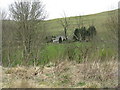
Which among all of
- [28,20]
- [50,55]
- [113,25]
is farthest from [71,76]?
[28,20]

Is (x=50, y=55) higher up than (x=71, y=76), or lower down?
higher up

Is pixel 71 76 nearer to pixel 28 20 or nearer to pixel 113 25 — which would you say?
pixel 113 25

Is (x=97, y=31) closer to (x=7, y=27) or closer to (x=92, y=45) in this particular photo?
(x=92, y=45)

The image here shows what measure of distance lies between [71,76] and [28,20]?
8449 mm

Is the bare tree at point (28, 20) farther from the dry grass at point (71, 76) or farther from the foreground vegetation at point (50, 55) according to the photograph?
the dry grass at point (71, 76)

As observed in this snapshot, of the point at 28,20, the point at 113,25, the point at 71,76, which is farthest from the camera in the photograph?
the point at 28,20

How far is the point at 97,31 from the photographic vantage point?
1446 centimetres

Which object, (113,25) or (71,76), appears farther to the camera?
(113,25)

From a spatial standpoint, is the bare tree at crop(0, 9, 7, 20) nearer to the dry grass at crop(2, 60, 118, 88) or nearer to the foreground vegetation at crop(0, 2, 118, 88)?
the foreground vegetation at crop(0, 2, 118, 88)

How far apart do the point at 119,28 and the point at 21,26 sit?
6.84m

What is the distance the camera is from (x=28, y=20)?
15133 millimetres

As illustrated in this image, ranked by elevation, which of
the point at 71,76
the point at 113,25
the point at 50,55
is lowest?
the point at 71,76

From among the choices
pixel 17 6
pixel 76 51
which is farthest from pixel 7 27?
pixel 76 51

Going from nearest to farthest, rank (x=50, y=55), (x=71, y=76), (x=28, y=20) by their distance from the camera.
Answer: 1. (x=71, y=76)
2. (x=50, y=55)
3. (x=28, y=20)
